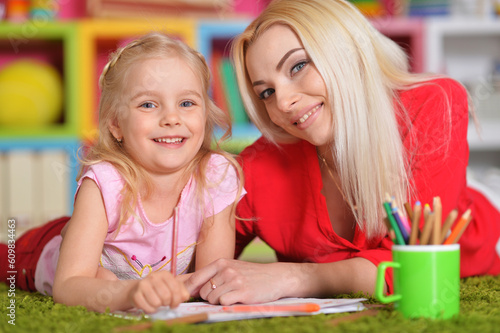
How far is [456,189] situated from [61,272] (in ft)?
2.34

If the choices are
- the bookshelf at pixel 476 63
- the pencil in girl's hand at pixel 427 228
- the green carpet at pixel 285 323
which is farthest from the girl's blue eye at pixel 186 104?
the bookshelf at pixel 476 63

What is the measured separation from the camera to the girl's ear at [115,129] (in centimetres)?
118

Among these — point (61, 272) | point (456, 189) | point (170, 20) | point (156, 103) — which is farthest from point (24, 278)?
point (170, 20)

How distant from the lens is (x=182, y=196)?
3.87ft

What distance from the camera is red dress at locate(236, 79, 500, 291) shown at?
110 cm

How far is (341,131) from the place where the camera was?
3.67ft

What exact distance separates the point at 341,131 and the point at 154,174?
37 cm

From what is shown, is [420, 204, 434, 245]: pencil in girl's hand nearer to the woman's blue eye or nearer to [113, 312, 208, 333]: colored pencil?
[113, 312, 208, 333]: colored pencil

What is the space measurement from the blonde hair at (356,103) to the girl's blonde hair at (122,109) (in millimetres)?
160

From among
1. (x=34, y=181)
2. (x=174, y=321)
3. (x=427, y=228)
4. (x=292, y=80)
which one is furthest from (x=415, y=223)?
(x=34, y=181)

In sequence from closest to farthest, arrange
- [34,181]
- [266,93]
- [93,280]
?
[93,280], [266,93], [34,181]

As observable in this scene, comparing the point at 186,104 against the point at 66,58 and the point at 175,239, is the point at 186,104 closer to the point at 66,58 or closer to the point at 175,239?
the point at 175,239

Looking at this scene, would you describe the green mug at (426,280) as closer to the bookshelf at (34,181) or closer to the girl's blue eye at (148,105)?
the girl's blue eye at (148,105)

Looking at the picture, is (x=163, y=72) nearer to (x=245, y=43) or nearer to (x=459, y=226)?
(x=245, y=43)
